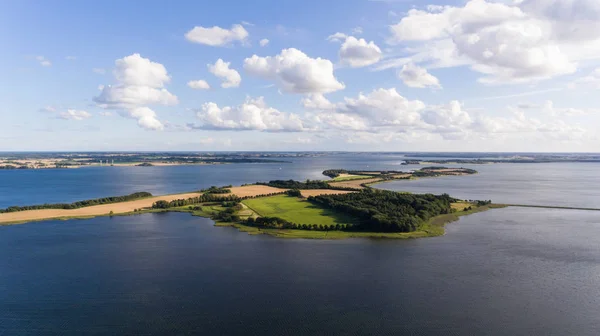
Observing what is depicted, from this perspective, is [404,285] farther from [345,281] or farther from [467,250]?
[467,250]

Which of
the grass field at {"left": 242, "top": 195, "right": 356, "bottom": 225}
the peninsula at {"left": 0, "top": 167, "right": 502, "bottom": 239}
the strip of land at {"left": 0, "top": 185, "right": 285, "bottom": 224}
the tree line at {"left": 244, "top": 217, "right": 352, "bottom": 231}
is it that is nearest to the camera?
the peninsula at {"left": 0, "top": 167, "right": 502, "bottom": 239}

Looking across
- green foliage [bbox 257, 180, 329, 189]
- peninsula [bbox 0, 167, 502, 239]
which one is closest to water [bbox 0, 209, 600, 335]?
peninsula [bbox 0, 167, 502, 239]

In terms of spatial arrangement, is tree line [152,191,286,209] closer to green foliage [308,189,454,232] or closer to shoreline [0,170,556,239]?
shoreline [0,170,556,239]

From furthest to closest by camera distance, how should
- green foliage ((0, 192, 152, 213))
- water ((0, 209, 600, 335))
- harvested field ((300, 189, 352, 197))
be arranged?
harvested field ((300, 189, 352, 197)) → green foliage ((0, 192, 152, 213)) → water ((0, 209, 600, 335))

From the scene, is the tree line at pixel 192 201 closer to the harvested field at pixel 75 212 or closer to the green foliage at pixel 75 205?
the harvested field at pixel 75 212

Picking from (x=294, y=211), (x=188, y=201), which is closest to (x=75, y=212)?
(x=188, y=201)

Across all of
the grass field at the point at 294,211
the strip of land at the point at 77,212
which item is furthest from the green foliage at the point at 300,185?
the strip of land at the point at 77,212

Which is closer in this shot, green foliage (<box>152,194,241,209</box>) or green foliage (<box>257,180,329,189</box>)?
green foliage (<box>152,194,241,209</box>)
